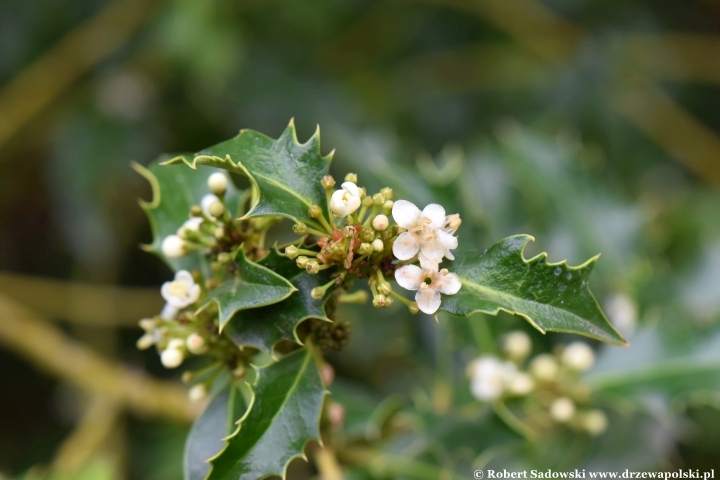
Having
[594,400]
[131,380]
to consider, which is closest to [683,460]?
[594,400]

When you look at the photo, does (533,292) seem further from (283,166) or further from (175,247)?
(175,247)

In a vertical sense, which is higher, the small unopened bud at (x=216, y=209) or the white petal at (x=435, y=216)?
the white petal at (x=435, y=216)

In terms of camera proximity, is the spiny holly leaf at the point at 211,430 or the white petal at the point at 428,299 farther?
the spiny holly leaf at the point at 211,430

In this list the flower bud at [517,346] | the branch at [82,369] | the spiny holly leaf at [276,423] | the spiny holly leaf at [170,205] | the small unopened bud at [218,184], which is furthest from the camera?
the branch at [82,369]

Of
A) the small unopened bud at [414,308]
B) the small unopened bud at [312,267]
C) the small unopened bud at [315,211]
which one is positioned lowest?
the small unopened bud at [312,267]

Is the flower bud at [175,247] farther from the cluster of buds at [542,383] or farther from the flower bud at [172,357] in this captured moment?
the cluster of buds at [542,383]

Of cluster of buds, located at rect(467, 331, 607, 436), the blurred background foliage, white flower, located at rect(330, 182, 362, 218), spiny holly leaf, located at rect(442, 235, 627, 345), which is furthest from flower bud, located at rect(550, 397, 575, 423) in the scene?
white flower, located at rect(330, 182, 362, 218)

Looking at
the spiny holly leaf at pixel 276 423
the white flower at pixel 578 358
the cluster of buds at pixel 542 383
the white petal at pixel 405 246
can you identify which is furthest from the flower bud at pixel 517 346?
the white petal at pixel 405 246

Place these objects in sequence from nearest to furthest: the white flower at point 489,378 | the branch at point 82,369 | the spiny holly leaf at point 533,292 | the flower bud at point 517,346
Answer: the spiny holly leaf at point 533,292 < the white flower at point 489,378 < the flower bud at point 517,346 < the branch at point 82,369
